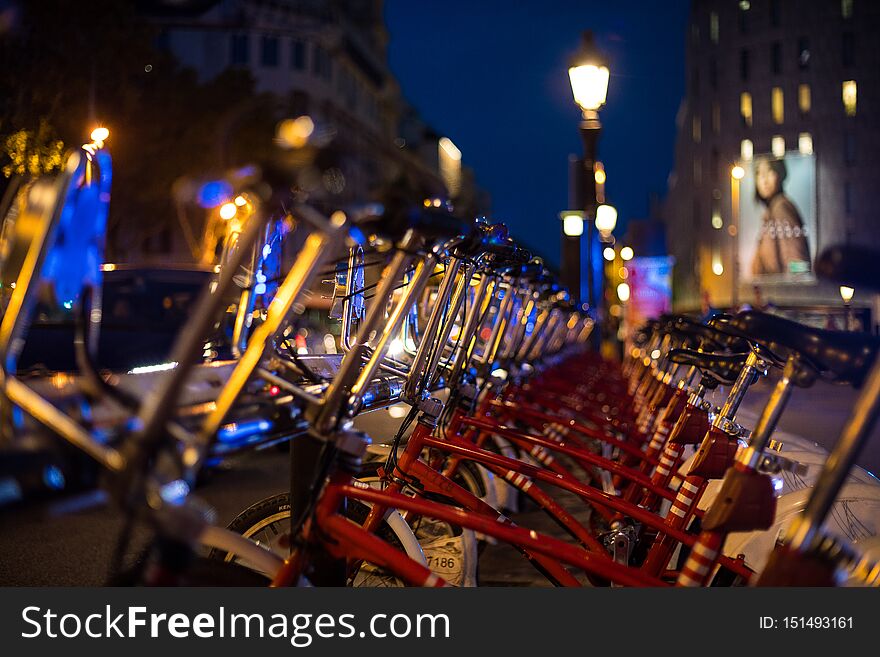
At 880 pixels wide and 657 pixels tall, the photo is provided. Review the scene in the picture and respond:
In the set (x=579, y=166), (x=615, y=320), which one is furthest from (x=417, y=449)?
(x=615, y=320)

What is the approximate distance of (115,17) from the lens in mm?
19969

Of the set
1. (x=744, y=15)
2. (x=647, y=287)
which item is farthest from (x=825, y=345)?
(x=744, y=15)

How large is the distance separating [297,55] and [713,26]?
38.3 m

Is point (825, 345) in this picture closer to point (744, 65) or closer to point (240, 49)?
point (240, 49)

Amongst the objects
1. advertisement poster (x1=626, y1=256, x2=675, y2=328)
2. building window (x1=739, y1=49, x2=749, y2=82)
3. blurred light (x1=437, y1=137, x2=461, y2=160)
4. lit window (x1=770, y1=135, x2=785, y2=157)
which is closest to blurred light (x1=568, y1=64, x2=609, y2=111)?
advertisement poster (x1=626, y1=256, x2=675, y2=328)

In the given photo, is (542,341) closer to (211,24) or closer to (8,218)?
(8,218)

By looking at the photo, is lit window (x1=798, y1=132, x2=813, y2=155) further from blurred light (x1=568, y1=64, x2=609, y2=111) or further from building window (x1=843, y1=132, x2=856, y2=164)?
blurred light (x1=568, y1=64, x2=609, y2=111)

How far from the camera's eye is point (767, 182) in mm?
69938

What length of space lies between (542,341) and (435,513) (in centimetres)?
570

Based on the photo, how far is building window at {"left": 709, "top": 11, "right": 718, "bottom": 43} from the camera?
78.6 m

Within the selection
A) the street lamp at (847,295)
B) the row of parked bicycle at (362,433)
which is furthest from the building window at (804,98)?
the row of parked bicycle at (362,433)

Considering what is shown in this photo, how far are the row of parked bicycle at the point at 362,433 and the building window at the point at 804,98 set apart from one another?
242ft

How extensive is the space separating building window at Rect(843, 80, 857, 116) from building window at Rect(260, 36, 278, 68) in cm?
4039

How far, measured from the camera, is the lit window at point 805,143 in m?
69.9
